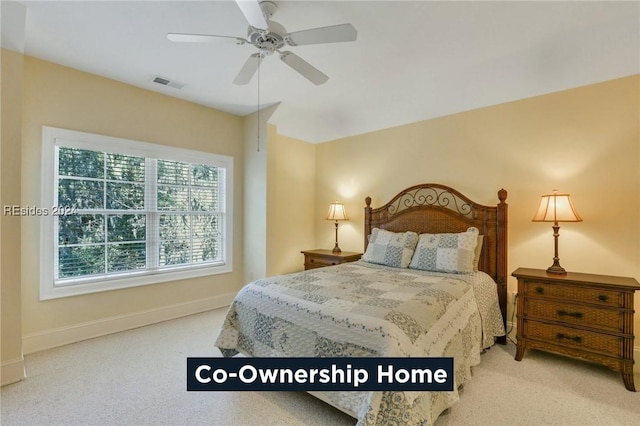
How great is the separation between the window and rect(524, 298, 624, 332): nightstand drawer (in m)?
3.72

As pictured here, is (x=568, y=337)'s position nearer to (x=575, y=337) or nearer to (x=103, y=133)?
(x=575, y=337)

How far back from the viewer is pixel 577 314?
243 cm

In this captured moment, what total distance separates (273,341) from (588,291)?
251 centimetres

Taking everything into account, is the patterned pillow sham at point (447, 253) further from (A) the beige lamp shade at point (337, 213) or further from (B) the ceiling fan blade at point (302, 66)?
(B) the ceiling fan blade at point (302, 66)

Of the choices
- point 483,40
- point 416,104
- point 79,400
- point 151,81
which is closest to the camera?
point 79,400

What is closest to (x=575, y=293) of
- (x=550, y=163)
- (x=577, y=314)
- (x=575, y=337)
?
(x=577, y=314)

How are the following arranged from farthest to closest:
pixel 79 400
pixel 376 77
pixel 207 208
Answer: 1. pixel 207 208
2. pixel 376 77
3. pixel 79 400

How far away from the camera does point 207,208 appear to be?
425 cm

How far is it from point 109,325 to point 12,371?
98cm

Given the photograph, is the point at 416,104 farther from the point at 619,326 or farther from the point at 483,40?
the point at 619,326

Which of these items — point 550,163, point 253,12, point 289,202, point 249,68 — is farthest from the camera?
point 289,202

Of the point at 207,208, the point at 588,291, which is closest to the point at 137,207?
the point at 207,208

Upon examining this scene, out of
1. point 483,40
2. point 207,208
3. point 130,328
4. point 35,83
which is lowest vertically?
point 130,328

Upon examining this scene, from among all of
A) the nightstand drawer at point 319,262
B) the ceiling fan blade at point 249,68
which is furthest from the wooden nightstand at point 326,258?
the ceiling fan blade at point 249,68
